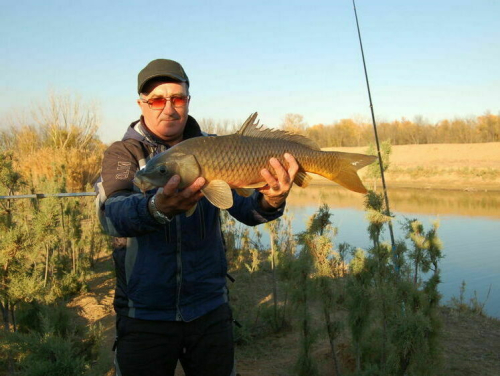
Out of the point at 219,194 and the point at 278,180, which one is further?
the point at 278,180

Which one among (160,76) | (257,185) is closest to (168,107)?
(160,76)

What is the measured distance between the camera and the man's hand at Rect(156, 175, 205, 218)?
2.00 metres

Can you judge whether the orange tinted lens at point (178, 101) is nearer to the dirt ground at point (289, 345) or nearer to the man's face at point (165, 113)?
the man's face at point (165, 113)

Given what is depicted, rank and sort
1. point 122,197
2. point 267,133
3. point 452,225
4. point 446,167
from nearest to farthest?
point 122,197
point 267,133
point 452,225
point 446,167

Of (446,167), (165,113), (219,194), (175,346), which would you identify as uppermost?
(165,113)

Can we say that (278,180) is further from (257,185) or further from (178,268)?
(178,268)

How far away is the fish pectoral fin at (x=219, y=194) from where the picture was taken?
6.88 feet

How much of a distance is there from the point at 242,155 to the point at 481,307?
5881 millimetres

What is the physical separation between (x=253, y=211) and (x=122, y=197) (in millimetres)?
791

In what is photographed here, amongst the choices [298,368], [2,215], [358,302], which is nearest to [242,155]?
[358,302]

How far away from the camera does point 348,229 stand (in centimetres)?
1198

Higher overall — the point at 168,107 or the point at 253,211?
the point at 168,107

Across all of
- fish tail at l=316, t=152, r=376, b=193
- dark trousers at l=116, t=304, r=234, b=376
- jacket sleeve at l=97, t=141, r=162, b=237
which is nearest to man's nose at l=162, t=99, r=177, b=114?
jacket sleeve at l=97, t=141, r=162, b=237

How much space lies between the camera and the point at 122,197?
216 centimetres
